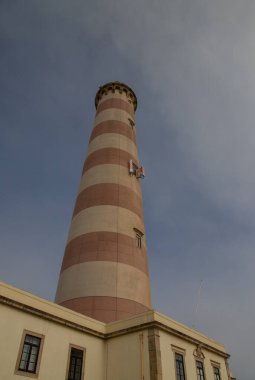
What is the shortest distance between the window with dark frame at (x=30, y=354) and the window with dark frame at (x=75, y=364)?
210 cm

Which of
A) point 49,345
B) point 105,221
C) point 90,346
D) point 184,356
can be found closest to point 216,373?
point 184,356

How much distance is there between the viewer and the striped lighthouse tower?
21359 mm

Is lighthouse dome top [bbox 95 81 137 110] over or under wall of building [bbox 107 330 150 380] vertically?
over

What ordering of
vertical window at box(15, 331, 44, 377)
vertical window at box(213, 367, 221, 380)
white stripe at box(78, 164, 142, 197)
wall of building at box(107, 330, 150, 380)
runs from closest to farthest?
vertical window at box(15, 331, 44, 377) → wall of building at box(107, 330, 150, 380) → vertical window at box(213, 367, 221, 380) → white stripe at box(78, 164, 142, 197)

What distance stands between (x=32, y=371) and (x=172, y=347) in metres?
7.02

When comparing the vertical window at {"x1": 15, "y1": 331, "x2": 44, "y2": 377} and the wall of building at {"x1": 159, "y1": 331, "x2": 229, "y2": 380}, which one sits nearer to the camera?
the vertical window at {"x1": 15, "y1": 331, "x2": 44, "y2": 377}

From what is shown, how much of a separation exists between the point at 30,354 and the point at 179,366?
752 centimetres

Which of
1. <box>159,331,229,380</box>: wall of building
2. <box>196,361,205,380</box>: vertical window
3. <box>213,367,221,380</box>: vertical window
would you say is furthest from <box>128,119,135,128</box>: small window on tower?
<box>213,367,221,380</box>: vertical window

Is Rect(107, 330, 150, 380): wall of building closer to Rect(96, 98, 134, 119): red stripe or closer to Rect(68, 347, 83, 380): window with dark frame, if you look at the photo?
Rect(68, 347, 83, 380): window with dark frame

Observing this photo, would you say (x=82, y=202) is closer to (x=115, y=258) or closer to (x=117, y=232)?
(x=117, y=232)

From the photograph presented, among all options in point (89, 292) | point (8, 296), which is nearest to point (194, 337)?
point (89, 292)

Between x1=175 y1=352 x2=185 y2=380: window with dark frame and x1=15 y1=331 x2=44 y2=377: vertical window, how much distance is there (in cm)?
690

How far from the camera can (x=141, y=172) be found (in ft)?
96.7

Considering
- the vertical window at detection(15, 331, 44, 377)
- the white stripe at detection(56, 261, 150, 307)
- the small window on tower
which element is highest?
the small window on tower
